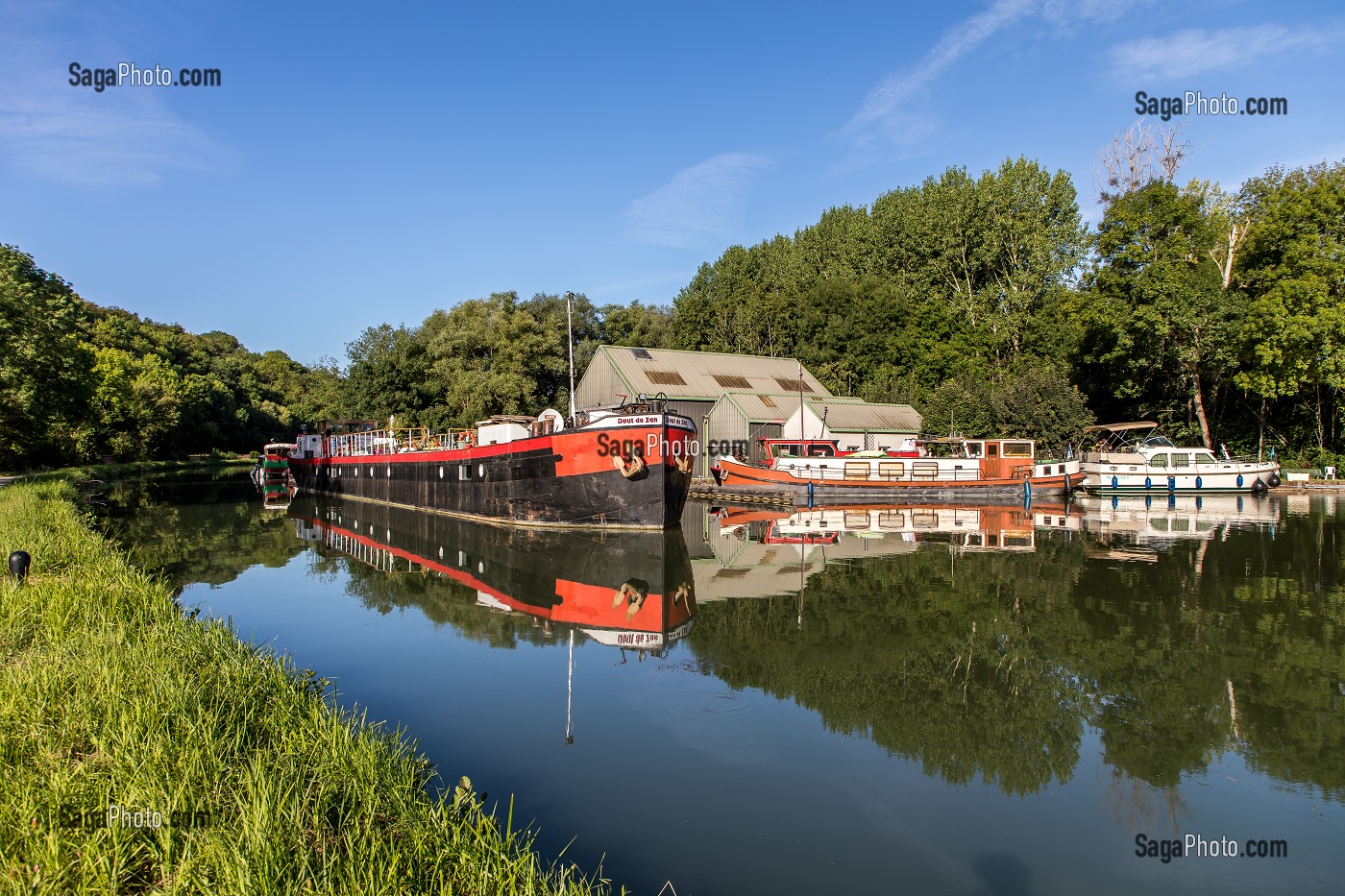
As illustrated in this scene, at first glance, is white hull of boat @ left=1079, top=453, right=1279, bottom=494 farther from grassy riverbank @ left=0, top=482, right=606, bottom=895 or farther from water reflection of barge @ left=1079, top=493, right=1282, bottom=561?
grassy riverbank @ left=0, top=482, right=606, bottom=895

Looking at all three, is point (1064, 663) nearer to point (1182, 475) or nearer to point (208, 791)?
point (208, 791)

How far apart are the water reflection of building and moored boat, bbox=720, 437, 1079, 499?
32.9 inches

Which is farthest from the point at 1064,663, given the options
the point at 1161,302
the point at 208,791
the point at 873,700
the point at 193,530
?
Result: the point at 1161,302

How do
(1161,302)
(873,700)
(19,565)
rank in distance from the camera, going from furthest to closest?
(1161,302) → (19,565) → (873,700)

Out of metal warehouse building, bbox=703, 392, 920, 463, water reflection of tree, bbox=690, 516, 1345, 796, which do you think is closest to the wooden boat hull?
metal warehouse building, bbox=703, 392, 920, 463

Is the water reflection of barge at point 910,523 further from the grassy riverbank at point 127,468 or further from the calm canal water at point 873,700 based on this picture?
the grassy riverbank at point 127,468

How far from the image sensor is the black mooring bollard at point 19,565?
11.0 meters

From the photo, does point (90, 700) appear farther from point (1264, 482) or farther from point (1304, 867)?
point (1264, 482)

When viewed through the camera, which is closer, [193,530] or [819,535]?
[819,535]

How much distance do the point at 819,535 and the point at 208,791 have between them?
19821 millimetres

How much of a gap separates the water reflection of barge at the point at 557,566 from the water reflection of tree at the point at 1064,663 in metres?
1.02

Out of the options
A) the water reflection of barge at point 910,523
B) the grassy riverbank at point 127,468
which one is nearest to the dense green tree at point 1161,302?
the water reflection of barge at point 910,523

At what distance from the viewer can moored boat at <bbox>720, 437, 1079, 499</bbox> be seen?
3316 cm

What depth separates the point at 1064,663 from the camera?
10.4 meters
